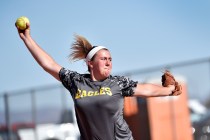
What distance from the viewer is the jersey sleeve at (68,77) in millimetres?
5668

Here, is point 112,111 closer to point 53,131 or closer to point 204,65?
point 204,65

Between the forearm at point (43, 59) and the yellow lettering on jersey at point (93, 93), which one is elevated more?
the forearm at point (43, 59)

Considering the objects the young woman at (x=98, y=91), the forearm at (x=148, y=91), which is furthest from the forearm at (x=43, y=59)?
the forearm at (x=148, y=91)

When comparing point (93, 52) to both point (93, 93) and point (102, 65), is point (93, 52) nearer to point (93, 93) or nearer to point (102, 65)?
point (102, 65)

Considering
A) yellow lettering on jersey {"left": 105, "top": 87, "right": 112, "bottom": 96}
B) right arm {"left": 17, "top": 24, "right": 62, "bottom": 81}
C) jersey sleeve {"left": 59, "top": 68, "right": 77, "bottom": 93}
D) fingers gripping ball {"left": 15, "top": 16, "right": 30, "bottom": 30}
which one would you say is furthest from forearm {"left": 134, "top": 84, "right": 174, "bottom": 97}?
fingers gripping ball {"left": 15, "top": 16, "right": 30, "bottom": 30}

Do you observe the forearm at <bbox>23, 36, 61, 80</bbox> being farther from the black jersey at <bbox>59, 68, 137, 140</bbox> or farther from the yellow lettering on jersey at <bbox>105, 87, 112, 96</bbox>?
the yellow lettering on jersey at <bbox>105, 87, 112, 96</bbox>

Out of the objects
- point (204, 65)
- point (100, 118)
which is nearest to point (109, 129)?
point (100, 118)

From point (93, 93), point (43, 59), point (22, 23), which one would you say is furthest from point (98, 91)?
point (22, 23)

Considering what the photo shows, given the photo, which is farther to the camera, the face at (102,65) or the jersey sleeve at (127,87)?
the jersey sleeve at (127,87)

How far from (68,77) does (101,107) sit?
0.50m

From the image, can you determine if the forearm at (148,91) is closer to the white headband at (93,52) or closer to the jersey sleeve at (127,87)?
the jersey sleeve at (127,87)

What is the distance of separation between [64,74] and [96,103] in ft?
1.65

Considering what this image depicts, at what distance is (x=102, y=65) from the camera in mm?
5527

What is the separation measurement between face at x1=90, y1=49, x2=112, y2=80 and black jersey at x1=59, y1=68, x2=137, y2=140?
2.9 inches
